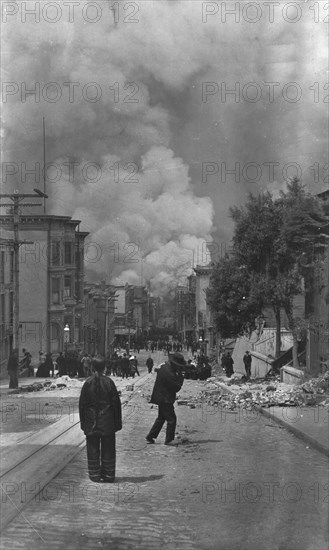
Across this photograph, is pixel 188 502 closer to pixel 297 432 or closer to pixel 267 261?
pixel 297 432

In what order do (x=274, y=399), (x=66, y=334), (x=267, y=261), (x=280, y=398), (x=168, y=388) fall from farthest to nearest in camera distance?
(x=267, y=261) → (x=66, y=334) → (x=280, y=398) → (x=274, y=399) → (x=168, y=388)

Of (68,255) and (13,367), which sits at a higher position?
(68,255)

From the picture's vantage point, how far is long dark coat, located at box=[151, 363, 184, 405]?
1212 centimetres

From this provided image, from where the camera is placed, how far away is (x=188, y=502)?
7812 mm

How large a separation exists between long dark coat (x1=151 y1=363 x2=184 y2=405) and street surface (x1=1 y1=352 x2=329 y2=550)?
843 millimetres

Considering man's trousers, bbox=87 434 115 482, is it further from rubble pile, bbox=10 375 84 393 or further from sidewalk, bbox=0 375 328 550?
rubble pile, bbox=10 375 84 393

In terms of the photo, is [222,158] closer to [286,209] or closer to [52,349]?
[52,349]

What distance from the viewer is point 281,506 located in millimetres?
7598

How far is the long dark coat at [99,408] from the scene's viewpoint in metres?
8.76

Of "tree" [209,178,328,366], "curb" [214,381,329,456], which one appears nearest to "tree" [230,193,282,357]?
"tree" [209,178,328,366]

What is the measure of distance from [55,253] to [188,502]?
14.5 metres

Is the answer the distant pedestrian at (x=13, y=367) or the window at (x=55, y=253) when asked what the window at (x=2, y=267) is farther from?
the window at (x=55, y=253)

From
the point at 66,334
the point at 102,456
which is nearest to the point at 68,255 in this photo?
the point at 66,334

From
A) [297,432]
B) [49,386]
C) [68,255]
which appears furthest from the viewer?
[49,386]
